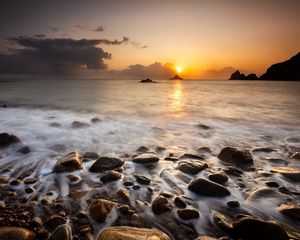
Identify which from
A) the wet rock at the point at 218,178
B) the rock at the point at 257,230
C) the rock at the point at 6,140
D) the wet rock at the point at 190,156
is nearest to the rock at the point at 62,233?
the rock at the point at 257,230

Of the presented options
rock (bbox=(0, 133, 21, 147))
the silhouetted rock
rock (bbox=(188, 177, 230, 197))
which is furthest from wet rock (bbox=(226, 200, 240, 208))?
the silhouetted rock

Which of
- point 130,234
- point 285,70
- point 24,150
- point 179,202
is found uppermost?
point 285,70

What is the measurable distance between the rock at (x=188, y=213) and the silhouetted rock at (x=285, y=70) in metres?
155

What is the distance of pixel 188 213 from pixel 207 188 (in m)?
0.64

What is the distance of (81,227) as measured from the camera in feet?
7.66

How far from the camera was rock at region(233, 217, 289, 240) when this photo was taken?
216 centimetres

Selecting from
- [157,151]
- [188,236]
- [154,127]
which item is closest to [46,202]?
[188,236]

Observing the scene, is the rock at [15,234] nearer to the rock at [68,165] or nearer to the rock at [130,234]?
the rock at [130,234]

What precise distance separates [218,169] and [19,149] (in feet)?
13.9

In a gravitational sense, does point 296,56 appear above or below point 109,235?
above

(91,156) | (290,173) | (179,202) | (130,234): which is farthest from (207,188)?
(91,156)

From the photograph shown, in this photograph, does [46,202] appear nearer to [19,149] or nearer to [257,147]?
[19,149]

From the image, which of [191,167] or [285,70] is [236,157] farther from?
[285,70]

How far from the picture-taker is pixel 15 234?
2.05m
